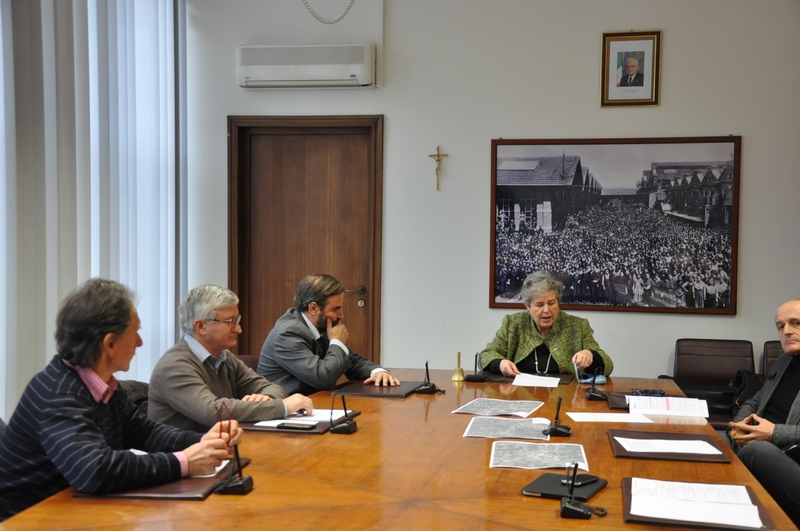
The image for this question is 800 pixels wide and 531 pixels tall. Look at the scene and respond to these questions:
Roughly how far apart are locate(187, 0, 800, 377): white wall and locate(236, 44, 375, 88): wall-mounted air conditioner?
14cm

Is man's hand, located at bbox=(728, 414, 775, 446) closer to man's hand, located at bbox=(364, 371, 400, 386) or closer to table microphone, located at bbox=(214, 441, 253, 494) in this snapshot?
man's hand, located at bbox=(364, 371, 400, 386)

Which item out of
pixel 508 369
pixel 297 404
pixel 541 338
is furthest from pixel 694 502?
pixel 541 338

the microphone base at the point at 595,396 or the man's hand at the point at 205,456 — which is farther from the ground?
the man's hand at the point at 205,456

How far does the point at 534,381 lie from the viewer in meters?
3.66

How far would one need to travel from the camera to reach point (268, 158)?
18.6ft

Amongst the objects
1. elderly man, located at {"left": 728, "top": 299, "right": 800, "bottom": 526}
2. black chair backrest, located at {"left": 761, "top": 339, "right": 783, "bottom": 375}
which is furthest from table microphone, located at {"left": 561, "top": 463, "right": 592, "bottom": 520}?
black chair backrest, located at {"left": 761, "top": 339, "right": 783, "bottom": 375}

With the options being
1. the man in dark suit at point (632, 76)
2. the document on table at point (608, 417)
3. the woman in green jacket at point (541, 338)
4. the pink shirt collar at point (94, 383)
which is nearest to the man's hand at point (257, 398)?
the pink shirt collar at point (94, 383)

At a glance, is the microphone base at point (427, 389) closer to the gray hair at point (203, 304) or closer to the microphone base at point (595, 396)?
the microphone base at point (595, 396)

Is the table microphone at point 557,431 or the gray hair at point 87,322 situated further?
the table microphone at point 557,431

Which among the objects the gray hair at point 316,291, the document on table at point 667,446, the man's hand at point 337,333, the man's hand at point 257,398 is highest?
the gray hair at point 316,291

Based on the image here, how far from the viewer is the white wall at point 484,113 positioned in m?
5.05

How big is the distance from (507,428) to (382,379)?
1016 millimetres

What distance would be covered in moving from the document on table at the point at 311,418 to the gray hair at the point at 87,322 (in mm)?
769

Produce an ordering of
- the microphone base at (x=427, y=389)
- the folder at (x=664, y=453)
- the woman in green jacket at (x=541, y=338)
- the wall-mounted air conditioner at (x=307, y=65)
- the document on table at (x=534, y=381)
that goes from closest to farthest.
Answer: the folder at (x=664, y=453) < the microphone base at (x=427, y=389) < the document on table at (x=534, y=381) < the woman in green jacket at (x=541, y=338) < the wall-mounted air conditioner at (x=307, y=65)
